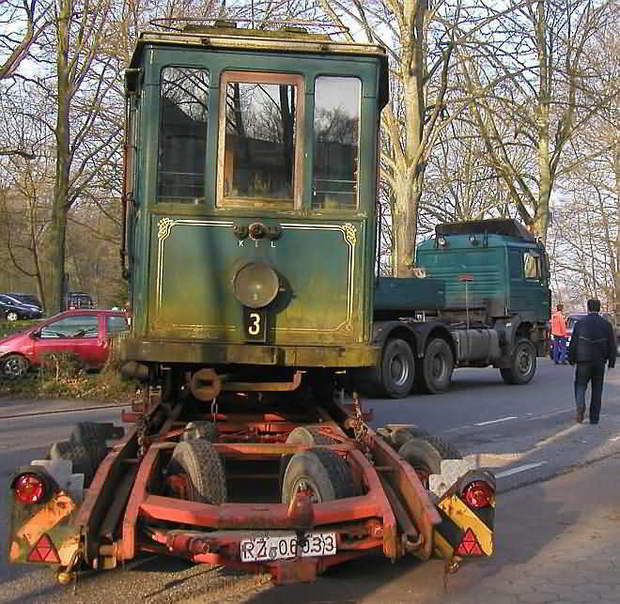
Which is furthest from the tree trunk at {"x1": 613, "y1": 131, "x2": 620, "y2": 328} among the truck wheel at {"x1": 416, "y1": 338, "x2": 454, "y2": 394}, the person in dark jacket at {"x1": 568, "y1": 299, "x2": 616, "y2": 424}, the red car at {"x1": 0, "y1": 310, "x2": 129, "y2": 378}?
the person in dark jacket at {"x1": 568, "y1": 299, "x2": 616, "y2": 424}

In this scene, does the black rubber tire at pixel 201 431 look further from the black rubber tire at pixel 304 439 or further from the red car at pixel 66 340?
the red car at pixel 66 340

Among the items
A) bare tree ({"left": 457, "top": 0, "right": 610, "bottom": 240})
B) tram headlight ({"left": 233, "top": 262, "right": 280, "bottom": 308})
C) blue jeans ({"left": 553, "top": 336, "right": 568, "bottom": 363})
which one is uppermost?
bare tree ({"left": 457, "top": 0, "right": 610, "bottom": 240})

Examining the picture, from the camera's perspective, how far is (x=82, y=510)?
4.71 metres

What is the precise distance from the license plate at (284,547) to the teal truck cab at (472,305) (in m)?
12.4

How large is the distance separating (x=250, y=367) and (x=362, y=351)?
1058mm

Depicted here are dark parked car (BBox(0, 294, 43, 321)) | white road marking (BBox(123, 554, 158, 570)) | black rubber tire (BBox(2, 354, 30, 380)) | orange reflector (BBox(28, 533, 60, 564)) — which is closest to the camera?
orange reflector (BBox(28, 533, 60, 564))

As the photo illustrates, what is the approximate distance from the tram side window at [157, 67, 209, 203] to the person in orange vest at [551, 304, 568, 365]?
72.0 ft

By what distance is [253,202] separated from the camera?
6789mm

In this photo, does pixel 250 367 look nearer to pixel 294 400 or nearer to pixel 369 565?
pixel 294 400

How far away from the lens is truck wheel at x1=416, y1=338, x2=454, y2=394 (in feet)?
56.8

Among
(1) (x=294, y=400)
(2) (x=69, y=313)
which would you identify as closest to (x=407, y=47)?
(2) (x=69, y=313)

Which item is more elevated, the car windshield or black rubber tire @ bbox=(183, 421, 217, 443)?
the car windshield

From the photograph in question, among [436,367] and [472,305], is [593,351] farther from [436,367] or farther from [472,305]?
[472,305]

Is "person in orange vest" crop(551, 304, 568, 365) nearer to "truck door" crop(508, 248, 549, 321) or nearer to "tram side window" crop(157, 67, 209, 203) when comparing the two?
"truck door" crop(508, 248, 549, 321)
